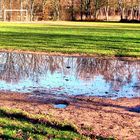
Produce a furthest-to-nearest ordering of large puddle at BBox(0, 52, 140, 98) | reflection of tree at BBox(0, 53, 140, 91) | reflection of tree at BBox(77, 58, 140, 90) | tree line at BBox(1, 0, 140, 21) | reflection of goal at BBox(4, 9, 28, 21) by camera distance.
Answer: tree line at BBox(1, 0, 140, 21) → reflection of goal at BBox(4, 9, 28, 21) → reflection of tree at BBox(0, 53, 140, 91) → reflection of tree at BBox(77, 58, 140, 90) → large puddle at BBox(0, 52, 140, 98)

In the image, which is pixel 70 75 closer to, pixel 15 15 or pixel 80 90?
pixel 80 90

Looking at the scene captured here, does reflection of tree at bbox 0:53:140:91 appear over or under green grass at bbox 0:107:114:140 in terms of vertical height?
under

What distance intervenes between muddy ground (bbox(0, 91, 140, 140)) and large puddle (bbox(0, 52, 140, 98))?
997mm

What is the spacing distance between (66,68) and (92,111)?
7760 mm

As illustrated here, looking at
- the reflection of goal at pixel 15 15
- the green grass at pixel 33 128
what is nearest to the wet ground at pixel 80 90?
the green grass at pixel 33 128

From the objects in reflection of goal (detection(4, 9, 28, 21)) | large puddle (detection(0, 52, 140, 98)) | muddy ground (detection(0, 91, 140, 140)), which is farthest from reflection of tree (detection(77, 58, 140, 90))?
reflection of goal (detection(4, 9, 28, 21))

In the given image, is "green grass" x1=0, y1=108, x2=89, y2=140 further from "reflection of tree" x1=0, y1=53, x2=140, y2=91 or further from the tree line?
the tree line

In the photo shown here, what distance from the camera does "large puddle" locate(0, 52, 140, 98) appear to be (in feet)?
46.8

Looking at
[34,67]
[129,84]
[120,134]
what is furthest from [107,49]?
[120,134]

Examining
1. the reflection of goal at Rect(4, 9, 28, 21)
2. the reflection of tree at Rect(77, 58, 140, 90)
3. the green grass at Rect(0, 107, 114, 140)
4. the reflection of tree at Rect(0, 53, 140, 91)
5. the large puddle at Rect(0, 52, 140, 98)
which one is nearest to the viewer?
the green grass at Rect(0, 107, 114, 140)

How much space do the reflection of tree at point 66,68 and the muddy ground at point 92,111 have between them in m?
2.57

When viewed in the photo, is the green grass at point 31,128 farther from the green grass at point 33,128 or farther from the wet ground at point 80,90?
the wet ground at point 80,90

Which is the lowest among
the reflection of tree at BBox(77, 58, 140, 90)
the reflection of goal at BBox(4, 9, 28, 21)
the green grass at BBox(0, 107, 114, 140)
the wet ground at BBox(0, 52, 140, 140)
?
the reflection of goal at BBox(4, 9, 28, 21)

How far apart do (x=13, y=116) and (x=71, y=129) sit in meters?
1.55
